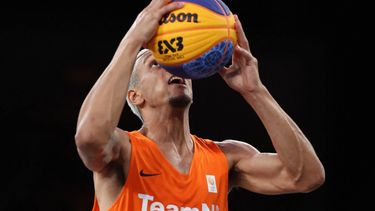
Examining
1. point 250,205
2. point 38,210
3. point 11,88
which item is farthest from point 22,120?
point 250,205

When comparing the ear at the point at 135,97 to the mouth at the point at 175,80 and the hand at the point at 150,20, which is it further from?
the hand at the point at 150,20

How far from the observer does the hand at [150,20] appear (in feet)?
8.94

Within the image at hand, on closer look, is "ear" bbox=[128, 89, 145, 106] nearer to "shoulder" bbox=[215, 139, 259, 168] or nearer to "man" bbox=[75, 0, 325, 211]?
"man" bbox=[75, 0, 325, 211]

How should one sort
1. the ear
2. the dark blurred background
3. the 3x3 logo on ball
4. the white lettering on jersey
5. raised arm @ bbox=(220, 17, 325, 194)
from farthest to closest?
1. the dark blurred background
2. the ear
3. raised arm @ bbox=(220, 17, 325, 194)
4. the white lettering on jersey
5. the 3x3 logo on ball

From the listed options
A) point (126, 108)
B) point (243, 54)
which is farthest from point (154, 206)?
point (126, 108)

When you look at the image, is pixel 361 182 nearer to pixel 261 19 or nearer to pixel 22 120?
pixel 261 19

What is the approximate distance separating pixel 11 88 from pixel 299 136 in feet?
11.9

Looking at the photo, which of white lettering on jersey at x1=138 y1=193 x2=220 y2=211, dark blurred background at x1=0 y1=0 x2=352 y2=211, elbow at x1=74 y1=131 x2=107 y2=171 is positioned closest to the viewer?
elbow at x1=74 y1=131 x2=107 y2=171

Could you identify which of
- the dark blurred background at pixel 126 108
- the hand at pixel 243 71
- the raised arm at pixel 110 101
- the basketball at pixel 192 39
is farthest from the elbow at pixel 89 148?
the dark blurred background at pixel 126 108

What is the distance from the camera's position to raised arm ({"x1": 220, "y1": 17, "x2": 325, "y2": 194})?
10.1ft

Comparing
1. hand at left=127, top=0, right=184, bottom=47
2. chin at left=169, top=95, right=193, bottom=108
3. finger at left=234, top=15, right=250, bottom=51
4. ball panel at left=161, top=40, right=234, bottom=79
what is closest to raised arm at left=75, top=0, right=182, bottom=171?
hand at left=127, top=0, right=184, bottom=47

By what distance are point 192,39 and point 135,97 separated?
0.76 meters

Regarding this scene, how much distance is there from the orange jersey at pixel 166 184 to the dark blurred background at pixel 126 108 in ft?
9.14

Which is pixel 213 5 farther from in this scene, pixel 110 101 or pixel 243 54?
pixel 110 101
